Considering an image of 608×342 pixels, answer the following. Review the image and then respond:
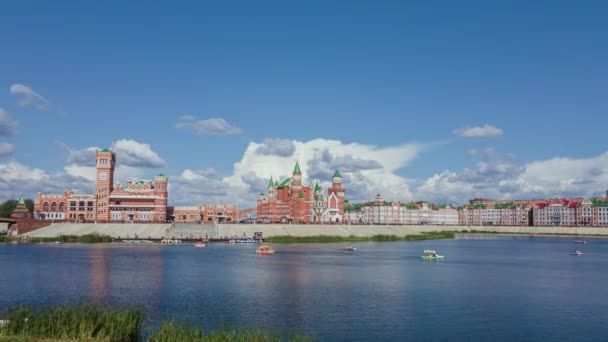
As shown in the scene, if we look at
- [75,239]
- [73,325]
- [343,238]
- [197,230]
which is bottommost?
[73,325]

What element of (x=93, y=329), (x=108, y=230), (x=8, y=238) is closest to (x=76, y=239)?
(x=108, y=230)

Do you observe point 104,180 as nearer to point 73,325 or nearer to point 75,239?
point 75,239

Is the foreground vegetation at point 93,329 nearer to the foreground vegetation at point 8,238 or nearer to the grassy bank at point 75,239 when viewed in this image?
the grassy bank at point 75,239

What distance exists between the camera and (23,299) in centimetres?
4547

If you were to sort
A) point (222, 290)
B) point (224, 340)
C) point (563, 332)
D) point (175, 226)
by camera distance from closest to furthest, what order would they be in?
point (224, 340), point (563, 332), point (222, 290), point (175, 226)

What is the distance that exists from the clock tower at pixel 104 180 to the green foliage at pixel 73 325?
12270 cm

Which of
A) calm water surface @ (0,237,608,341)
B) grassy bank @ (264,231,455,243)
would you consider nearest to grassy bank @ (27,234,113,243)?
calm water surface @ (0,237,608,341)

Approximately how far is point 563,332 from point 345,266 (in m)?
39.3

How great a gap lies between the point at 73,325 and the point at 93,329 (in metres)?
1.25

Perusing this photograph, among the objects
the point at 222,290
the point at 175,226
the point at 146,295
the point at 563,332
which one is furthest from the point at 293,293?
the point at 175,226

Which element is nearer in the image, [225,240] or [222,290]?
[222,290]

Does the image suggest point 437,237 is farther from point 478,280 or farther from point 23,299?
point 23,299

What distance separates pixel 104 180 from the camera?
151 m

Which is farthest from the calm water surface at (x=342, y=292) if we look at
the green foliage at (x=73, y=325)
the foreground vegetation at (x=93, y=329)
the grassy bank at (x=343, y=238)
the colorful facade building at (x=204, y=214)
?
the colorful facade building at (x=204, y=214)
